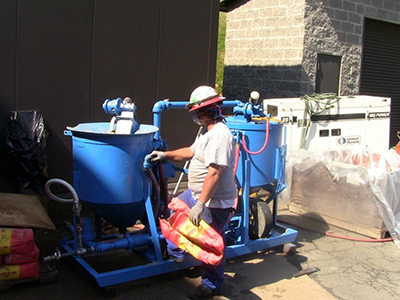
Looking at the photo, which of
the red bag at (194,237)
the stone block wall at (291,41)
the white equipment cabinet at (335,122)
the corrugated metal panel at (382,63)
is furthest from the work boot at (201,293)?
the corrugated metal panel at (382,63)

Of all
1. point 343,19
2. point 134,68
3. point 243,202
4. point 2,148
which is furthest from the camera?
point 343,19

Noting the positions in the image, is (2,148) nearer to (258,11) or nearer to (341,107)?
(341,107)

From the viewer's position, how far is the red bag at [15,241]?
3671mm

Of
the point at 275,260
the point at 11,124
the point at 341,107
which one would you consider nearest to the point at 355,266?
the point at 275,260

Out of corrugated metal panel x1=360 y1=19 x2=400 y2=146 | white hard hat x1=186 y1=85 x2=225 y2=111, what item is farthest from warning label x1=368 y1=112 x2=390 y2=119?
white hard hat x1=186 y1=85 x2=225 y2=111

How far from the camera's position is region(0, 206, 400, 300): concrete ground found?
3951 mm

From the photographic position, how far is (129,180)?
393cm

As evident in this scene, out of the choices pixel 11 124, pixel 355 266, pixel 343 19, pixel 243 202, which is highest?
pixel 343 19

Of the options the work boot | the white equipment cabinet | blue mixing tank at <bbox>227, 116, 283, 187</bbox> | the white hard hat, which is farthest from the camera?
the white equipment cabinet

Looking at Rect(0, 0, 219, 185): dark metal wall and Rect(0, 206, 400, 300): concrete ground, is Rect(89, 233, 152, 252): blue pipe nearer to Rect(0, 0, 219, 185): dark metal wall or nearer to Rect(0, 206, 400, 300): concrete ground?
Rect(0, 206, 400, 300): concrete ground

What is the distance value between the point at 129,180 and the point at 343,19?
6.91 m

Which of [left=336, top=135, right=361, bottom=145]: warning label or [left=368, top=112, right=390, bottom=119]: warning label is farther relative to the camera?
[left=368, top=112, right=390, bottom=119]: warning label

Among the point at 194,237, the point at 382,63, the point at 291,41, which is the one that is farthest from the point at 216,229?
the point at 382,63

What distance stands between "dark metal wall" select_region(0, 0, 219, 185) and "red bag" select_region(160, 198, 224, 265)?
2.52m
